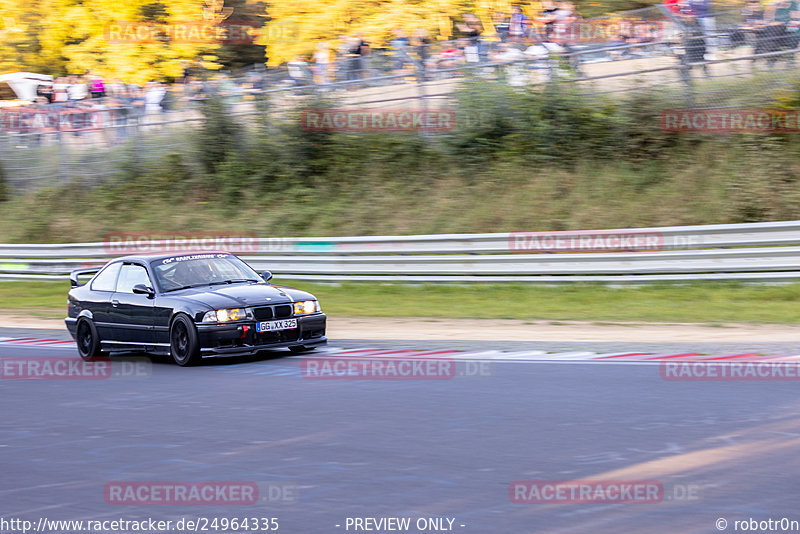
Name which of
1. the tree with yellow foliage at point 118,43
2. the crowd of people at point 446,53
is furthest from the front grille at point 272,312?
the tree with yellow foliage at point 118,43

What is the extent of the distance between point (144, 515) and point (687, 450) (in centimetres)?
335

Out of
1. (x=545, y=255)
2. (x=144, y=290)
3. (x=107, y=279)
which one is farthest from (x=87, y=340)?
(x=545, y=255)

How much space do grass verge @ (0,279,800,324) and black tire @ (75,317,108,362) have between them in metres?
4.97

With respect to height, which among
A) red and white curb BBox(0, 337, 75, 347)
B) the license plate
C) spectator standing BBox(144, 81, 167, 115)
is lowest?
red and white curb BBox(0, 337, 75, 347)

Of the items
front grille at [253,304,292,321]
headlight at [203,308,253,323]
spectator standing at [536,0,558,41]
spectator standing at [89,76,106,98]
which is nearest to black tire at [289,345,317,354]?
front grille at [253,304,292,321]

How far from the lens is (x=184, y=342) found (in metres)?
11.9

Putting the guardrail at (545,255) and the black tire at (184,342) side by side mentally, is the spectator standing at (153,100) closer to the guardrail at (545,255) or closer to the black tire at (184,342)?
the guardrail at (545,255)

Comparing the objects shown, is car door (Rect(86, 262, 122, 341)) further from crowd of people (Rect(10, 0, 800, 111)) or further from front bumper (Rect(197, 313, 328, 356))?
crowd of people (Rect(10, 0, 800, 111))

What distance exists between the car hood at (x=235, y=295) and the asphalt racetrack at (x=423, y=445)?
82 centimetres

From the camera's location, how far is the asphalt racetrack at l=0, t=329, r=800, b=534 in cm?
545

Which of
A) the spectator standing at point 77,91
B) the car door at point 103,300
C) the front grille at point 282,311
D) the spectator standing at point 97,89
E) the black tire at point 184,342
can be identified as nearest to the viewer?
the black tire at point 184,342

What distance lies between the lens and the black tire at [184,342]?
1170 centimetres

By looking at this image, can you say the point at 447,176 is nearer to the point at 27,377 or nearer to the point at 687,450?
the point at 27,377

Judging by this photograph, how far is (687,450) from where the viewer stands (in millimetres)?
6559
